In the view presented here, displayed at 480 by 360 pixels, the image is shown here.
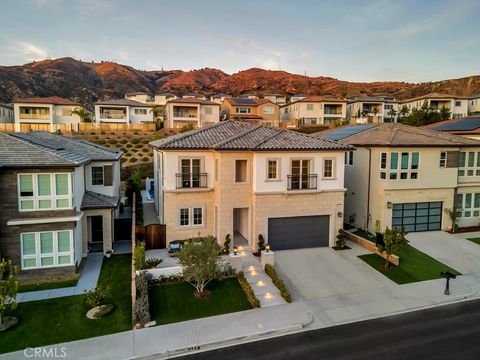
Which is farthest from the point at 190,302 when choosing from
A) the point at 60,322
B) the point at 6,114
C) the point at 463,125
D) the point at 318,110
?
the point at 6,114

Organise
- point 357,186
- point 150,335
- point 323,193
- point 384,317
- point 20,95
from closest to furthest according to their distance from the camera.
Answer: point 150,335 < point 384,317 < point 323,193 < point 357,186 < point 20,95

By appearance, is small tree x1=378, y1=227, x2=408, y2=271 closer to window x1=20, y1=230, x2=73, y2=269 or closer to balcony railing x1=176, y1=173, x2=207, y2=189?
balcony railing x1=176, y1=173, x2=207, y2=189

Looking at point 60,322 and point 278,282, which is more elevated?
point 278,282

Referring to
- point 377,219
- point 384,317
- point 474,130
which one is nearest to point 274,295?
point 384,317

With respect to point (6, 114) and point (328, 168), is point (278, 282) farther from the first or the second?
point (6, 114)

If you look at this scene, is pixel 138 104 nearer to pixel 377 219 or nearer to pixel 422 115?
pixel 422 115

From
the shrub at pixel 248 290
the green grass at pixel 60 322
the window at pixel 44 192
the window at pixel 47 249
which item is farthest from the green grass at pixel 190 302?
the window at pixel 44 192
